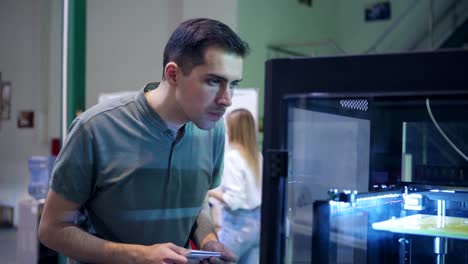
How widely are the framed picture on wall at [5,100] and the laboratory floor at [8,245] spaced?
83 centimetres

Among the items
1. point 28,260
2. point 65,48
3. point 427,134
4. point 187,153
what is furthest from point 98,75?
point 427,134

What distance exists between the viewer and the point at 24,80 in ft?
11.6

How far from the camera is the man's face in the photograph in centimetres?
88

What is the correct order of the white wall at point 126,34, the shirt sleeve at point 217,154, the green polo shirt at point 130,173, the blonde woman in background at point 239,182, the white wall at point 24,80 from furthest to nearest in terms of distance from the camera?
the white wall at point 24,80 → the white wall at point 126,34 → the blonde woman in background at point 239,182 → the shirt sleeve at point 217,154 → the green polo shirt at point 130,173

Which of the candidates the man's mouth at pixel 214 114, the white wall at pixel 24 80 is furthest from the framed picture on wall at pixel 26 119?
the man's mouth at pixel 214 114

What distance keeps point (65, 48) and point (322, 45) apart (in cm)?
287

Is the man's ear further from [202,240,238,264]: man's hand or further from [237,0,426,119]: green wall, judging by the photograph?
[237,0,426,119]: green wall

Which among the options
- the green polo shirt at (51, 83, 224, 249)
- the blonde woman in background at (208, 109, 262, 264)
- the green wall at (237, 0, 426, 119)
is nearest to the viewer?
the green polo shirt at (51, 83, 224, 249)

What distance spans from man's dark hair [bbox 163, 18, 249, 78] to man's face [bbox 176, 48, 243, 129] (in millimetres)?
11

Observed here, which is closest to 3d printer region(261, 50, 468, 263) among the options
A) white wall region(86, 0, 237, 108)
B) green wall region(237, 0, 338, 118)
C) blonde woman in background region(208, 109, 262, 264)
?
blonde woman in background region(208, 109, 262, 264)

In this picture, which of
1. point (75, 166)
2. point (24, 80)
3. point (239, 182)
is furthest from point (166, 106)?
point (24, 80)

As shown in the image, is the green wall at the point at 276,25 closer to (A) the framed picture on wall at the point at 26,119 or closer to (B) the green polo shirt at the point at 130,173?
(A) the framed picture on wall at the point at 26,119

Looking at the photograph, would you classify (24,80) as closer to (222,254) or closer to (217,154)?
(217,154)

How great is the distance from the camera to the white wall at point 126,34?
2.55 metres
